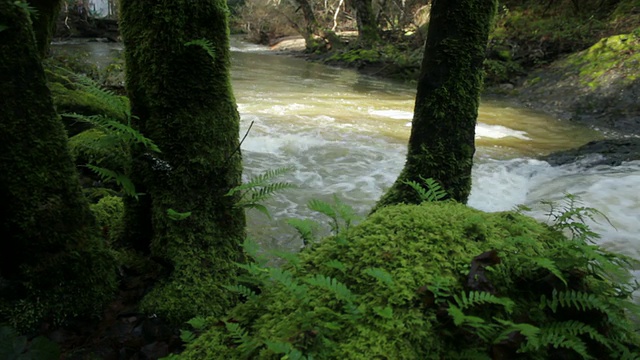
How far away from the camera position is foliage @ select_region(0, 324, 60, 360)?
7.26ft

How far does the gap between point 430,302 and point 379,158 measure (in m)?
7.96

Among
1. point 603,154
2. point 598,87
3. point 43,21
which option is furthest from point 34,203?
point 598,87

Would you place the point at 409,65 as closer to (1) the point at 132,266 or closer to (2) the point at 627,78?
(2) the point at 627,78

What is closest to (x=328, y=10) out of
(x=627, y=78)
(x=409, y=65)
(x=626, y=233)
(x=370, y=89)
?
(x=409, y=65)

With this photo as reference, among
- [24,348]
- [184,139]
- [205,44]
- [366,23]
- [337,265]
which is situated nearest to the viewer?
[337,265]

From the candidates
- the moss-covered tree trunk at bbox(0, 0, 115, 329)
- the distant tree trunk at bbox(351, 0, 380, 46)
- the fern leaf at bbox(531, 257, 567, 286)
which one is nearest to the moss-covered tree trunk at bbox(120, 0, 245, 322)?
the moss-covered tree trunk at bbox(0, 0, 115, 329)

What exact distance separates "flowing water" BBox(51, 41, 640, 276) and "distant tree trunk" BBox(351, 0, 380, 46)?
1324 centimetres

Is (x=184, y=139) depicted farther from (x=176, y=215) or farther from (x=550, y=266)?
(x=550, y=266)

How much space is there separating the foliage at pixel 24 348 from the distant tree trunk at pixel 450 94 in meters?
3.38

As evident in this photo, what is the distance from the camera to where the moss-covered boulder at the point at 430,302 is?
1849mm

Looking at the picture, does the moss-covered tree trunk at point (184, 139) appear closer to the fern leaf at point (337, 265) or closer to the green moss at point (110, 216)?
the green moss at point (110, 216)

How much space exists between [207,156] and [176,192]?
0.36 metres

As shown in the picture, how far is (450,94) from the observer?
4.48 m

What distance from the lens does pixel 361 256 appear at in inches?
90.0
